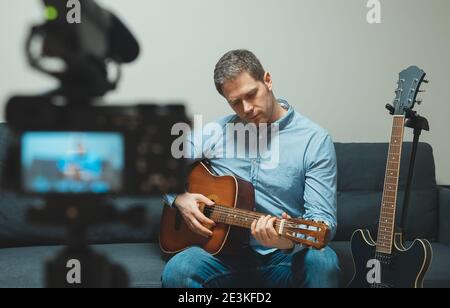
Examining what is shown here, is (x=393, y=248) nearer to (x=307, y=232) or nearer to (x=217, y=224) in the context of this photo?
(x=307, y=232)

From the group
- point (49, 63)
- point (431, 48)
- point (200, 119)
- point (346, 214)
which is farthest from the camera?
point (431, 48)

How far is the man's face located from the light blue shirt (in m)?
0.09

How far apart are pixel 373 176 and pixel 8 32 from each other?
5.07ft

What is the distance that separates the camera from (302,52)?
2.09 meters

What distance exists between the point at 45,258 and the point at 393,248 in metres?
1.03

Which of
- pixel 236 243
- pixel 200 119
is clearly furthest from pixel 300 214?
pixel 200 119

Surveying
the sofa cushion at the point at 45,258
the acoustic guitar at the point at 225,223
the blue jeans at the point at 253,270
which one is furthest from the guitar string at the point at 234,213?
the sofa cushion at the point at 45,258

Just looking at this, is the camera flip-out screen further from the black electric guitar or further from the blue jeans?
the black electric guitar

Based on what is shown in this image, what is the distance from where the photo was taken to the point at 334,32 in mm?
2107

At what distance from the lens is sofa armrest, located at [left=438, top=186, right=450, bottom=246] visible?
6.11 feet

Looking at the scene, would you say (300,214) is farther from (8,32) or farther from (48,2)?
(8,32)

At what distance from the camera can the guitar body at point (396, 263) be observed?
4.72 feet

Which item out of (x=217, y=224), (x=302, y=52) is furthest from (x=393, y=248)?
(x=302, y=52)

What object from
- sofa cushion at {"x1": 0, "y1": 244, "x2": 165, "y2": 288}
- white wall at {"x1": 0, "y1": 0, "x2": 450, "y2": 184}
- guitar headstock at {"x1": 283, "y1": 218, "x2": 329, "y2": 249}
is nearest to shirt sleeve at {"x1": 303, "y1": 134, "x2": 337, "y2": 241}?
guitar headstock at {"x1": 283, "y1": 218, "x2": 329, "y2": 249}
